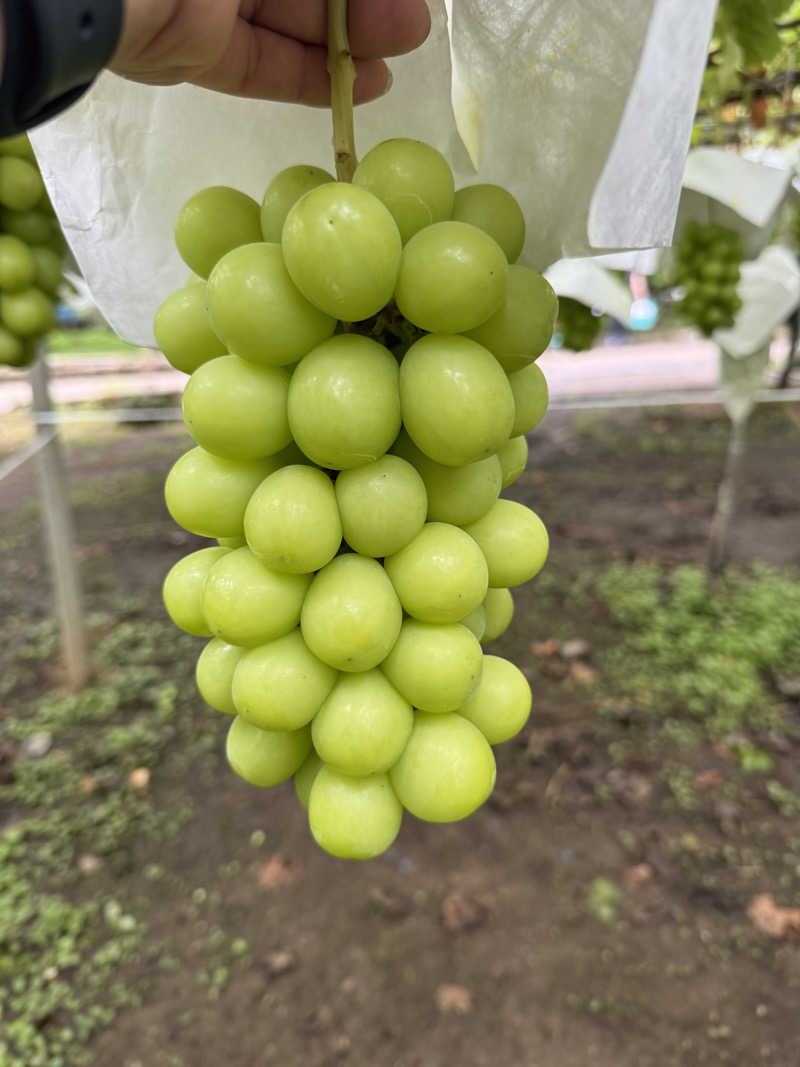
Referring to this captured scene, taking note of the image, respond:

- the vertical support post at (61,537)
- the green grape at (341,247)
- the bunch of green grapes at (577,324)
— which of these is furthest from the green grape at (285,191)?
the vertical support post at (61,537)

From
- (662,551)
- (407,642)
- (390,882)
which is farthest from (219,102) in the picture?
(662,551)

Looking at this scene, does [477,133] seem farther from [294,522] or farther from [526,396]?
[294,522]

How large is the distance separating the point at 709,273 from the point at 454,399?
2124 mm

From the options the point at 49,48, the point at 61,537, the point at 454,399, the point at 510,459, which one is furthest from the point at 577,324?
the point at 61,537

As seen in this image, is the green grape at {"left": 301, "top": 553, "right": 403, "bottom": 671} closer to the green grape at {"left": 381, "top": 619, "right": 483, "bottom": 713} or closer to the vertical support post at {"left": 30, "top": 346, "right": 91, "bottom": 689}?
the green grape at {"left": 381, "top": 619, "right": 483, "bottom": 713}

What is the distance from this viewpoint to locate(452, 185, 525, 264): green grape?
0.70m

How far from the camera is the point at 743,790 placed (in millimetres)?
2598

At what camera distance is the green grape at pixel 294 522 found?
640mm

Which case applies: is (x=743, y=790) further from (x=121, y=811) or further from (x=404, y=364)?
(x=404, y=364)

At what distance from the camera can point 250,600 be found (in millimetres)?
675

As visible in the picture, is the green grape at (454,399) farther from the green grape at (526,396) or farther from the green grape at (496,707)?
the green grape at (496,707)

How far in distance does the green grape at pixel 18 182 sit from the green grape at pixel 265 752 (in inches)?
45.3

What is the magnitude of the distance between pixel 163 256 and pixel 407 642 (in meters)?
0.61

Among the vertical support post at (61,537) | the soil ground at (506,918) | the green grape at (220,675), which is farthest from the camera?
the vertical support post at (61,537)
